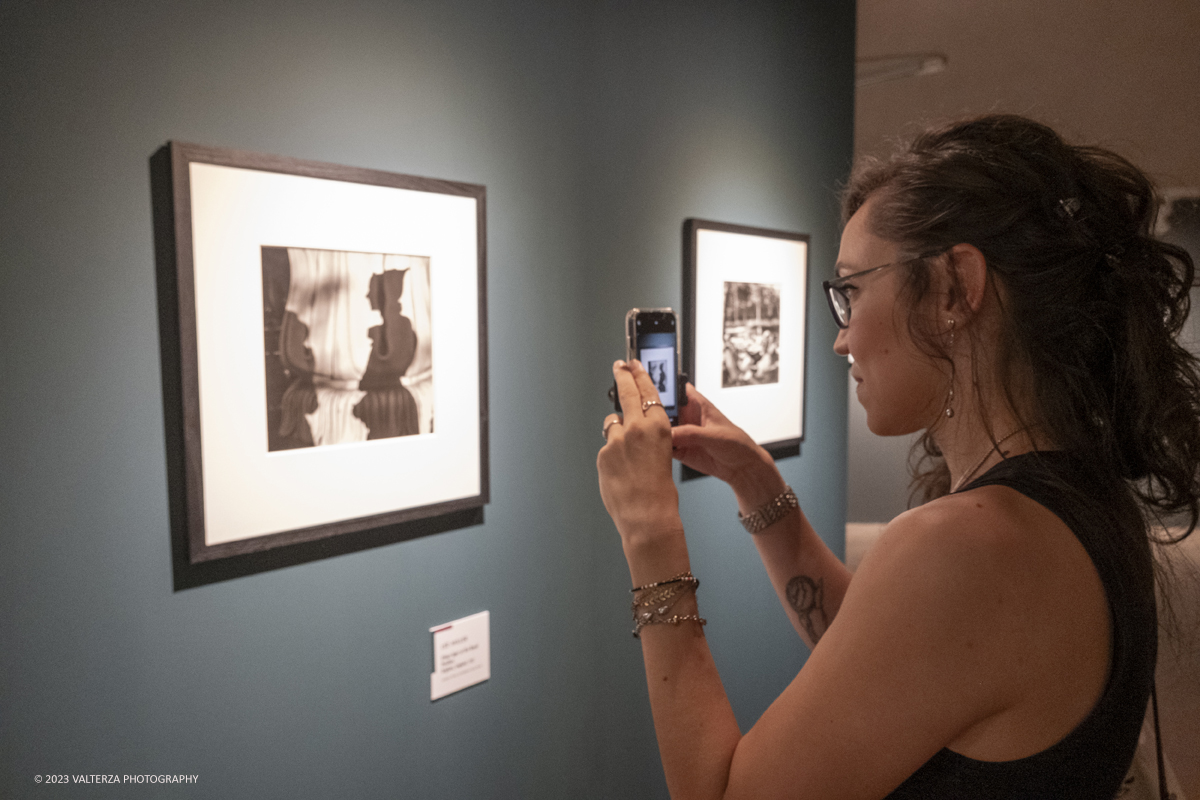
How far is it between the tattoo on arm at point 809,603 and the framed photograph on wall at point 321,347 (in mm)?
624

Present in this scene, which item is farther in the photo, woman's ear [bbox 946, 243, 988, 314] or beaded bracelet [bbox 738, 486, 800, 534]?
beaded bracelet [bbox 738, 486, 800, 534]

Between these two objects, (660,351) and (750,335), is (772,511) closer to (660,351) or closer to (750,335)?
(660,351)

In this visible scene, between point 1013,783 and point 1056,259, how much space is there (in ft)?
1.78

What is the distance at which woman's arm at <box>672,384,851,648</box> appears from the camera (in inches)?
47.5

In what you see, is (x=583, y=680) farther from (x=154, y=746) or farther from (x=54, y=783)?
(x=54, y=783)

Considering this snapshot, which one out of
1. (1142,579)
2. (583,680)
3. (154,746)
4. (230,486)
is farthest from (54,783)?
(1142,579)

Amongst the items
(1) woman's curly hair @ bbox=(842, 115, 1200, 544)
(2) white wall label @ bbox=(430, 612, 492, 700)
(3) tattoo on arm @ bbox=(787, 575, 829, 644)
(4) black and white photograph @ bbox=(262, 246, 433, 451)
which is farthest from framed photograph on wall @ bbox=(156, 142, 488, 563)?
(1) woman's curly hair @ bbox=(842, 115, 1200, 544)

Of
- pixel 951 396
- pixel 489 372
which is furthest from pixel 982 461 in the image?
pixel 489 372

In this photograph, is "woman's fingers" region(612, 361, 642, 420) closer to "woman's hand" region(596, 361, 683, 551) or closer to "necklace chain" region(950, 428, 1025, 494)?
"woman's hand" region(596, 361, 683, 551)

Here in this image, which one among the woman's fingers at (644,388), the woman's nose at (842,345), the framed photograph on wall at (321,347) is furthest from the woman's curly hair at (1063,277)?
the framed photograph on wall at (321,347)

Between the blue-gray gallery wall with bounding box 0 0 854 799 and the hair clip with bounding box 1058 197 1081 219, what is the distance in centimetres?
100

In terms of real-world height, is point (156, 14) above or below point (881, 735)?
above

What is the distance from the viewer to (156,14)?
105cm

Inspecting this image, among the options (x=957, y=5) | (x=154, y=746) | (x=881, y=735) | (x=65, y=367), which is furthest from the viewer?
(x=957, y=5)
